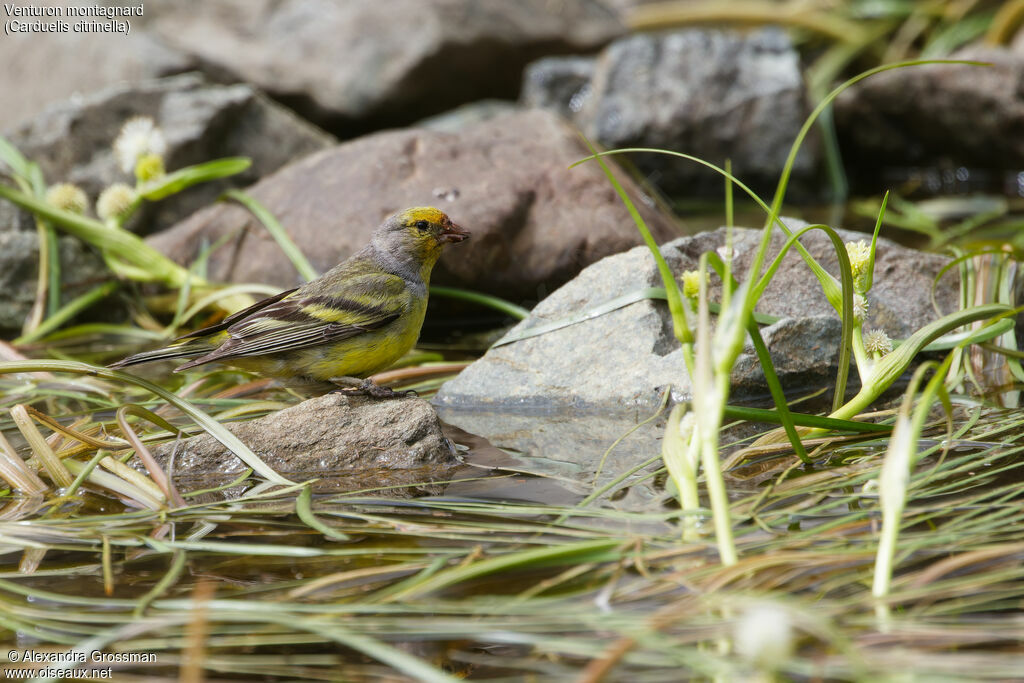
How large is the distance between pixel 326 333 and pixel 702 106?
5897 millimetres

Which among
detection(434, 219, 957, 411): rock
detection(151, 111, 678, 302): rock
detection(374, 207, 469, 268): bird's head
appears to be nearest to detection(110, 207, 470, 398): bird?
detection(374, 207, 469, 268): bird's head

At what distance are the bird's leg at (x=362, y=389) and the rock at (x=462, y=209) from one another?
1.52 meters

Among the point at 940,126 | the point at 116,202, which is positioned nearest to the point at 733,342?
the point at 116,202

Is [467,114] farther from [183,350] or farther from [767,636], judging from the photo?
[767,636]

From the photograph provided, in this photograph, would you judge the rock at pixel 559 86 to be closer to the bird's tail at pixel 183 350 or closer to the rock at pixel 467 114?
the rock at pixel 467 114

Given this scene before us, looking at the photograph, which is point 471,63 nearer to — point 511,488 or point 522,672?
point 511,488

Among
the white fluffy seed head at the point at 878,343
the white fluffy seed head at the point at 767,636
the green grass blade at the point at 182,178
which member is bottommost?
the green grass blade at the point at 182,178

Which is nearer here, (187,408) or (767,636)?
(767,636)

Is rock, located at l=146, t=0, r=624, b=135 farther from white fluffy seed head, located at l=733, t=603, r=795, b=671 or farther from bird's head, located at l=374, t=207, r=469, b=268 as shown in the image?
white fluffy seed head, located at l=733, t=603, r=795, b=671

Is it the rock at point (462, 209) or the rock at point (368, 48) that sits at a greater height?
the rock at point (368, 48)

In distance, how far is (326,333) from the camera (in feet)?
13.5

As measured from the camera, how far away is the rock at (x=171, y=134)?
722 centimetres

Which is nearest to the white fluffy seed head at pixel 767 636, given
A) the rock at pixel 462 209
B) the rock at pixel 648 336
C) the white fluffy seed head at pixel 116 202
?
the rock at pixel 648 336

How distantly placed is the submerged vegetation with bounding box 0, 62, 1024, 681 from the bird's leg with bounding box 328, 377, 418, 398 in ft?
2.54
